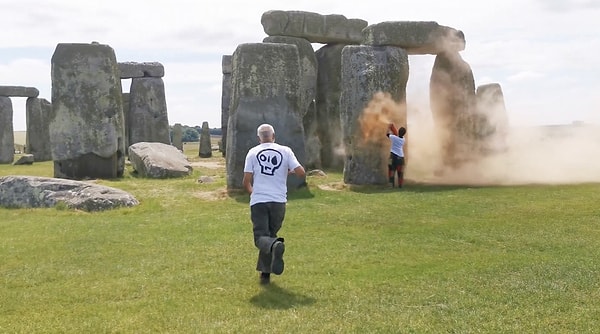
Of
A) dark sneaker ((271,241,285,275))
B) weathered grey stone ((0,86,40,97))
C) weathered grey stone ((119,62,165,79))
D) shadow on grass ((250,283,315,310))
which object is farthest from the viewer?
weathered grey stone ((0,86,40,97))

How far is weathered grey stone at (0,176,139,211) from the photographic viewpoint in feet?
36.9

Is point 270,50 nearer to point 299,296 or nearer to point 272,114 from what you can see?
point 272,114

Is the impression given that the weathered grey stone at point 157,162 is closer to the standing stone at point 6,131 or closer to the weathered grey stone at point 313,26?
the weathered grey stone at point 313,26

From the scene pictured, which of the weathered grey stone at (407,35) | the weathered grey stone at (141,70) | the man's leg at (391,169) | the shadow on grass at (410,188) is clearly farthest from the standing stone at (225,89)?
the shadow on grass at (410,188)

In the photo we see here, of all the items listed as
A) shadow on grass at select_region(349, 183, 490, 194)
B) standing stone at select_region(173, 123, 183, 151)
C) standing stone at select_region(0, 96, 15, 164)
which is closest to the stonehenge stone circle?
shadow on grass at select_region(349, 183, 490, 194)

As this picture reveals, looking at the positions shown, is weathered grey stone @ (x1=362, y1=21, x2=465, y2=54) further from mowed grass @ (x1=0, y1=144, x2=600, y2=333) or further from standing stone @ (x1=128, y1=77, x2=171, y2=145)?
standing stone @ (x1=128, y1=77, x2=171, y2=145)

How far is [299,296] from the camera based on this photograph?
5.81 metres

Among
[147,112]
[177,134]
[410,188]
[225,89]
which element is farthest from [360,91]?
[177,134]

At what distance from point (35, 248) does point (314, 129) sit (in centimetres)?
1317

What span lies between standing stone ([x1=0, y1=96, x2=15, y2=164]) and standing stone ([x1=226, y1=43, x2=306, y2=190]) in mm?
16523

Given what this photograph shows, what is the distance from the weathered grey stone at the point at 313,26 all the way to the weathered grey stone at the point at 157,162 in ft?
15.8

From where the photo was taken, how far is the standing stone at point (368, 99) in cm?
1434

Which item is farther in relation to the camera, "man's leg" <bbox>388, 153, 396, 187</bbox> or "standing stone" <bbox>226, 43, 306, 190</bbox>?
"man's leg" <bbox>388, 153, 396, 187</bbox>

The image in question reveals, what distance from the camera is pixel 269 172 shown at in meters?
6.30
